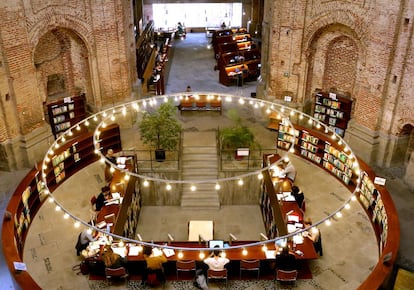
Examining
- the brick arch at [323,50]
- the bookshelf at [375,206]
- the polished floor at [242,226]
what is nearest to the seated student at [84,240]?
the polished floor at [242,226]

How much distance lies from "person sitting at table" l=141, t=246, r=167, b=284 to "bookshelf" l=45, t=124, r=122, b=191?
5245mm

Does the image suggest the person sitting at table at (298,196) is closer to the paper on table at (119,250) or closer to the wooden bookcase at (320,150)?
the wooden bookcase at (320,150)

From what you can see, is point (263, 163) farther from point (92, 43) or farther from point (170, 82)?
point (170, 82)

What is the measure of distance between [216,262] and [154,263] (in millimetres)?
1551

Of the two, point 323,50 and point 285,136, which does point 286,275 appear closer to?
point 285,136

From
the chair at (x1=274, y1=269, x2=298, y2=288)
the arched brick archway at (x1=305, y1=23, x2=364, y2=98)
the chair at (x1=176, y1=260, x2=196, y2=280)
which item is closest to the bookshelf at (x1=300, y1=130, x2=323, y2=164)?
the arched brick archway at (x1=305, y1=23, x2=364, y2=98)

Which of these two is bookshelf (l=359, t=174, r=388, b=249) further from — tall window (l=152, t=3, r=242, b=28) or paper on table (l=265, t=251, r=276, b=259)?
tall window (l=152, t=3, r=242, b=28)

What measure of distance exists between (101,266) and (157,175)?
15.8 ft

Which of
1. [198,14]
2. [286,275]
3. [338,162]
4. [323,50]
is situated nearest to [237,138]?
[338,162]

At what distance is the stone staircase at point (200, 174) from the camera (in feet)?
53.0

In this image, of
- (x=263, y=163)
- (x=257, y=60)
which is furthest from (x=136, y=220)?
(x=257, y=60)

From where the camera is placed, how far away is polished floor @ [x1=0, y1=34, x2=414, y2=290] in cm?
1188

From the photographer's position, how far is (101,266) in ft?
38.9

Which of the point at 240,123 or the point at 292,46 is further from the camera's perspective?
the point at 240,123
